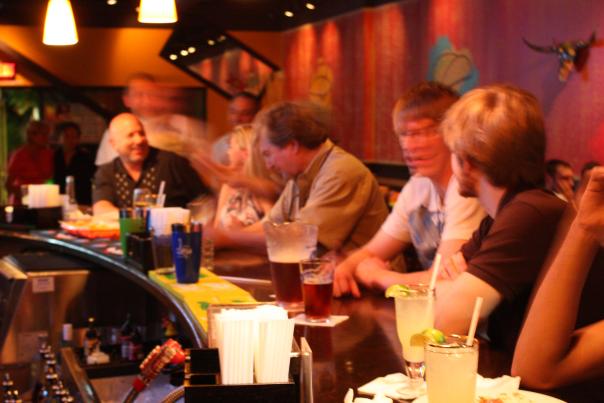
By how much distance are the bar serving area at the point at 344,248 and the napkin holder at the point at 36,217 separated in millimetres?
12

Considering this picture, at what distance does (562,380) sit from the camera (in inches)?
74.4

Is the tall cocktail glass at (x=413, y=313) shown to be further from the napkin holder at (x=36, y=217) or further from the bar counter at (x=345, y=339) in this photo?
the napkin holder at (x=36, y=217)

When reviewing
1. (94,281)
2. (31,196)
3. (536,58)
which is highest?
(536,58)

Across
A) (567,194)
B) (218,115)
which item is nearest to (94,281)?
(567,194)

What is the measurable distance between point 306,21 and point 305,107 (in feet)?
28.4

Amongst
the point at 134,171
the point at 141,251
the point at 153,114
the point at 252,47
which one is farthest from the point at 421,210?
the point at 252,47

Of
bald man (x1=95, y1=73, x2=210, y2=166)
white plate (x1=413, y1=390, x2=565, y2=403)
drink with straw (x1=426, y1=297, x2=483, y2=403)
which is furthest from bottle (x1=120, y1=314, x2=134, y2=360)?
bald man (x1=95, y1=73, x2=210, y2=166)

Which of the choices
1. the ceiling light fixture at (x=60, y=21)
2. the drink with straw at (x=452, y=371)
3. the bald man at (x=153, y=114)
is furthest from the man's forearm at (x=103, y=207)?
the drink with straw at (x=452, y=371)

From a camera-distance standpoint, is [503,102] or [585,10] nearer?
[503,102]

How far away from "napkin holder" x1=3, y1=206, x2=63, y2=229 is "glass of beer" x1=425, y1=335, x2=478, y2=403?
12.8 feet

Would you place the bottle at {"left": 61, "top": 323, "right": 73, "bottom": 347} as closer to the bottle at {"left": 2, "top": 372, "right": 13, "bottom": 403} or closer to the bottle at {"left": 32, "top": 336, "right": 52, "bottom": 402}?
the bottle at {"left": 32, "top": 336, "right": 52, "bottom": 402}

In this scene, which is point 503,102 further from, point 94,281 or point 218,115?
point 218,115

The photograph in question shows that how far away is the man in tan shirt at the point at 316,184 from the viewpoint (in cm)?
383

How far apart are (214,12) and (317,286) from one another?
10911 mm
